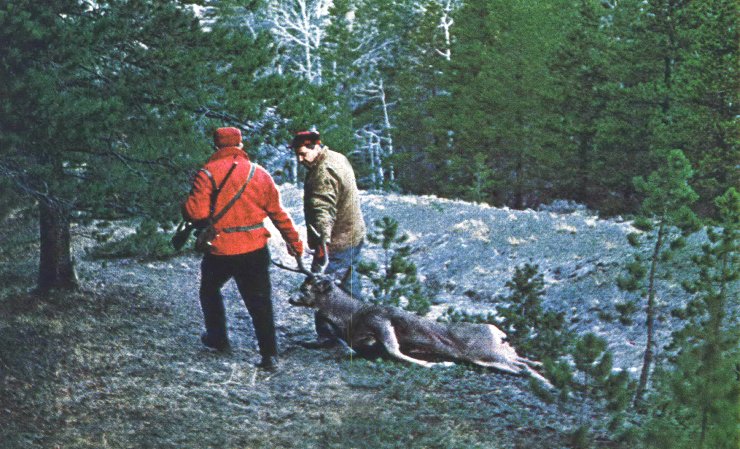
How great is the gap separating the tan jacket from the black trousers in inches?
22.4

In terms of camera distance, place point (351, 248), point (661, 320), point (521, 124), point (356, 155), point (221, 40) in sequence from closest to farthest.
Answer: point (351, 248) < point (221, 40) < point (661, 320) < point (521, 124) < point (356, 155)

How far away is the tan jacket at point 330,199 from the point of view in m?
7.83

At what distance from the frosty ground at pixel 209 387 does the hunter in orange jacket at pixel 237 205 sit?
1.12 meters

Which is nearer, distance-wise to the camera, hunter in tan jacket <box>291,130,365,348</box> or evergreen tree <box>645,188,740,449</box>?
evergreen tree <box>645,188,740,449</box>

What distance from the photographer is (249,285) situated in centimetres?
748

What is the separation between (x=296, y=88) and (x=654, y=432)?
19.4 feet

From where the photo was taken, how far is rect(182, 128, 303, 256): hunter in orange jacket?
7.07 m

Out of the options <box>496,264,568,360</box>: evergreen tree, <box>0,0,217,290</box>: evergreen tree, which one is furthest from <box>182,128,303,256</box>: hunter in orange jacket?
<box>496,264,568,360</box>: evergreen tree

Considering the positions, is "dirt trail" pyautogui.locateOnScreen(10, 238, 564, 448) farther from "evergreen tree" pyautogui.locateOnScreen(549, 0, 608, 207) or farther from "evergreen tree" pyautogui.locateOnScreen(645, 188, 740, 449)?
"evergreen tree" pyautogui.locateOnScreen(549, 0, 608, 207)

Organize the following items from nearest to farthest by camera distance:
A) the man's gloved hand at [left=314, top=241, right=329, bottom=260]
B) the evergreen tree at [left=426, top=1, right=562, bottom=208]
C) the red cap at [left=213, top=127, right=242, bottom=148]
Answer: the red cap at [left=213, top=127, right=242, bottom=148] < the man's gloved hand at [left=314, top=241, right=329, bottom=260] < the evergreen tree at [left=426, top=1, right=562, bottom=208]

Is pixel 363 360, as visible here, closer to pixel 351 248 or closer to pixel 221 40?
pixel 351 248

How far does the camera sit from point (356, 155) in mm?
44250

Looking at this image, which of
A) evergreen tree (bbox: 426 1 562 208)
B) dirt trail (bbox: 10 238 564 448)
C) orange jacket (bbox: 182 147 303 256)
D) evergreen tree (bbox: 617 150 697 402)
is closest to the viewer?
dirt trail (bbox: 10 238 564 448)

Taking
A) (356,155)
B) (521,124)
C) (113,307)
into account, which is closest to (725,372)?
(113,307)
